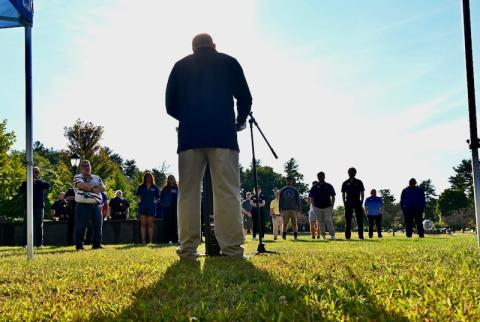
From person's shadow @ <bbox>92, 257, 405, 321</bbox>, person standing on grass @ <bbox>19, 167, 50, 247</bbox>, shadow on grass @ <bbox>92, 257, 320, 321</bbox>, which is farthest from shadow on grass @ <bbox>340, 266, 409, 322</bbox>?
person standing on grass @ <bbox>19, 167, 50, 247</bbox>

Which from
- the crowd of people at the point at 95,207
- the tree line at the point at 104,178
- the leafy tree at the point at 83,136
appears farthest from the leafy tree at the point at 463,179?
the crowd of people at the point at 95,207

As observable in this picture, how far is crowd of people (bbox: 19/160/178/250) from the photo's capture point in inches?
411

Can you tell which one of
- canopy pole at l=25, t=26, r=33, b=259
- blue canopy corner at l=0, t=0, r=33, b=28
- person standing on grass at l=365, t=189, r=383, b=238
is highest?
blue canopy corner at l=0, t=0, r=33, b=28

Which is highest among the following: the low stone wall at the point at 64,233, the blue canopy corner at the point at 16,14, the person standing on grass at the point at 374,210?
the blue canopy corner at the point at 16,14

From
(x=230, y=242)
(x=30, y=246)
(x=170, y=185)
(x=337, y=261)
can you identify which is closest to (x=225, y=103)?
(x=230, y=242)

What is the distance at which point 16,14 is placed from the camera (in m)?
6.85

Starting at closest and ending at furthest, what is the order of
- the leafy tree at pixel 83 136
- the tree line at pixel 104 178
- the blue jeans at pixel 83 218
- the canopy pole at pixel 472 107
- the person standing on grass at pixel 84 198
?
1. the canopy pole at pixel 472 107
2. the person standing on grass at pixel 84 198
3. the blue jeans at pixel 83 218
4. the tree line at pixel 104 178
5. the leafy tree at pixel 83 136

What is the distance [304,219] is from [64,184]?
45.9m

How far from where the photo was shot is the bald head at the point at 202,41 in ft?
17.9

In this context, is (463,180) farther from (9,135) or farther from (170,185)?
(170,185)

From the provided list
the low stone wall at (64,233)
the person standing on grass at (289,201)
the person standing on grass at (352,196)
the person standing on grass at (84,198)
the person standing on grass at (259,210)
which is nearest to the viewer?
the person standing on grass at (259,210)

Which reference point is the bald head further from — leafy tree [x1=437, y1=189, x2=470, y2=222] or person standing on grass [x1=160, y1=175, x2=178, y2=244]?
leafy tree [x1=437, y1=189, x2=470, y2=222]

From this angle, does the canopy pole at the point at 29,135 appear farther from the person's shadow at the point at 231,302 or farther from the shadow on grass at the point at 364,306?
the shadow on grass at the point at 364,306

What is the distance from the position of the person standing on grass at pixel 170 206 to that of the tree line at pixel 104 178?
4.55 metres
